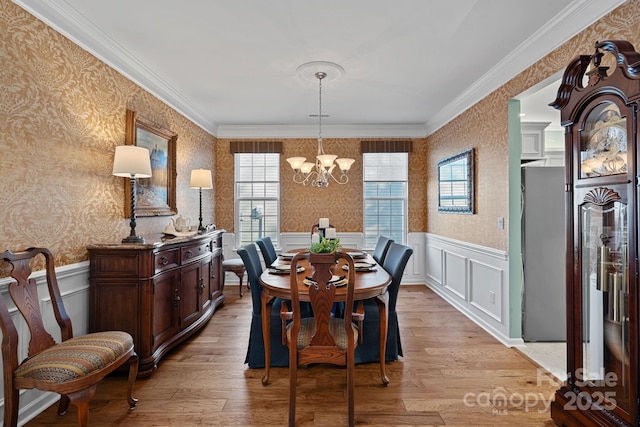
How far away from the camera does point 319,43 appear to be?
2.71 m

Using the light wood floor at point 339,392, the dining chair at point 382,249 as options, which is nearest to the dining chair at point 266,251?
the light wood floor at point 339,392

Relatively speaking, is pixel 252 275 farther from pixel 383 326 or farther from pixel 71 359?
pixel 71 359

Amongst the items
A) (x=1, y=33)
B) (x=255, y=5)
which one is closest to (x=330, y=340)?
(x=255, y=5)

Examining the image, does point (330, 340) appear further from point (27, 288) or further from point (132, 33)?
point (132, 33)

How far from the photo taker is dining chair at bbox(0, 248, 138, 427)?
64.8 inches

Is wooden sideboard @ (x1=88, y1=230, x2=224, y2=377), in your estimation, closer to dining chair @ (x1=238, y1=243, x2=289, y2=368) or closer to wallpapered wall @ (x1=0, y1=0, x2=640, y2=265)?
wallpapered wall @ (x1=0, y1=0, x2=640, y2=265)

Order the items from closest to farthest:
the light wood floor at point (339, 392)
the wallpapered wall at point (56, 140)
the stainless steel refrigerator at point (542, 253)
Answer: the wallpapered wall at point (56, 140) < the light wood floor at point (339, 392) < the stainless steel refrigerator at point (542, 253)

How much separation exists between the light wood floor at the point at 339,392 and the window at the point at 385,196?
8.17ft

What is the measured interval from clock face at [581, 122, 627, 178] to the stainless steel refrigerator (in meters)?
1.52

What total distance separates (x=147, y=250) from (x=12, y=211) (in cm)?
82

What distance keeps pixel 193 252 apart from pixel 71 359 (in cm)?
162

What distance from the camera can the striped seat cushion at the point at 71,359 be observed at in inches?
64.6

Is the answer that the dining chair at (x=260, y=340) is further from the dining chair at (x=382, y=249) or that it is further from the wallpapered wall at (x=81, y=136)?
the dining chair at (x=382, y=249)

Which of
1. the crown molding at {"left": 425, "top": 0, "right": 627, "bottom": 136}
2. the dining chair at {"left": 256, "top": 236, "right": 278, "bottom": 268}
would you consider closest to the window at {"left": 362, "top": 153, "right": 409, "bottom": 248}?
the crown molding at {"left": 425, "top": 0, "right": 627, "bottom": 136}
